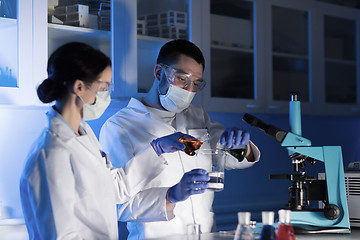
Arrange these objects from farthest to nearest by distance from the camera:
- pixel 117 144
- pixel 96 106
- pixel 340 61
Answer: pixel 340 61, pixel 117 144, pixel 96 106

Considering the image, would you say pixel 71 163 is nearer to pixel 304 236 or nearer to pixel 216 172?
pixel 216 172

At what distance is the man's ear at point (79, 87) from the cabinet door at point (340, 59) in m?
2.19

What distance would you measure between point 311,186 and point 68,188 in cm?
99

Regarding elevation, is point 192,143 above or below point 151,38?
below

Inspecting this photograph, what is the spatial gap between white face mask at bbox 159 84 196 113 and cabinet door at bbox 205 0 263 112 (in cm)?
Result: 70

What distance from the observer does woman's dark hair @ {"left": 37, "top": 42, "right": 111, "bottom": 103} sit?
1589mm

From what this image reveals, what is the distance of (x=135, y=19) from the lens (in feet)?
8.12

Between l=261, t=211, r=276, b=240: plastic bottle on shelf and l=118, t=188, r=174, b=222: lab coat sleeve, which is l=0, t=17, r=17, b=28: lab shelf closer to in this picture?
l=118, t=188, r=174, b=222: lab coat sleeve

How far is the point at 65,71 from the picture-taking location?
5.27ft

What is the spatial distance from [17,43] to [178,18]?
3.13 ft

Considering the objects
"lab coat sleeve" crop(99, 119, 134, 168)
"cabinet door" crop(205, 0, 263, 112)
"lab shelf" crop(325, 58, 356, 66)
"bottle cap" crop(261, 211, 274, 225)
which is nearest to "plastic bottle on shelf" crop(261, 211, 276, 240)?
"bottle cap" crop(261, 211, 274, 225)

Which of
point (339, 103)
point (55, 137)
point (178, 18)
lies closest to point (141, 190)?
point (55, 137)

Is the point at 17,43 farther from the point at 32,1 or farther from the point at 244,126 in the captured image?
the point at 244,126

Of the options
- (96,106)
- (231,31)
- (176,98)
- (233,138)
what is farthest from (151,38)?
(96,106)
